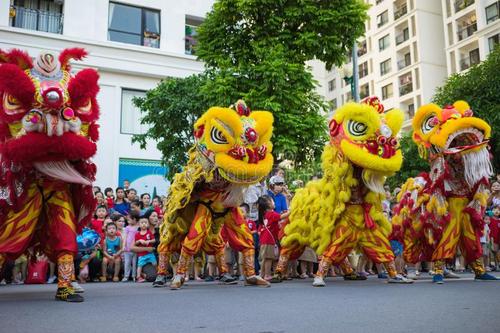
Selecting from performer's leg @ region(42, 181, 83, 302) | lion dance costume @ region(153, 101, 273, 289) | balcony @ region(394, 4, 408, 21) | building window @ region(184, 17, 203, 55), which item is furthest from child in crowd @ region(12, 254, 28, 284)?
balcony @ region(394, 4, 408, 21)

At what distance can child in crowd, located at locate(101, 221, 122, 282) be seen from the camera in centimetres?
816

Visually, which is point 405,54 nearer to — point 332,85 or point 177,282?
point 332,85

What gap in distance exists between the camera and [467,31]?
89.7ft

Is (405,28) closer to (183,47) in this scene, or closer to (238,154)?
(183,47)

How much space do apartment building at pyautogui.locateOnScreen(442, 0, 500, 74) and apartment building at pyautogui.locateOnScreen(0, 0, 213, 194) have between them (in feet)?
51.3

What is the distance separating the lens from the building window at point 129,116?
16766mm

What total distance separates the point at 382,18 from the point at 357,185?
3016cm

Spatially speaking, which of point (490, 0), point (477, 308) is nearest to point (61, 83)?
point (477, 308)

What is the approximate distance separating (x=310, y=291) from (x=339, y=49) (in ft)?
31.4

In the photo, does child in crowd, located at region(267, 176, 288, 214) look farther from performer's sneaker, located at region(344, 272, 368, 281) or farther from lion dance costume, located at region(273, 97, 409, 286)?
lion dance costume, located at region(273, 97, 409, 286)

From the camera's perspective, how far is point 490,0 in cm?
2555

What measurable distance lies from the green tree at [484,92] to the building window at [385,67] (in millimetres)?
15233

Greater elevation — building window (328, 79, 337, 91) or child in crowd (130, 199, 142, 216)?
building window (328, 79, 337, 91)

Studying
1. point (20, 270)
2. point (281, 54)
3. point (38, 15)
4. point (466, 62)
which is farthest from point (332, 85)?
point (20, 270)
